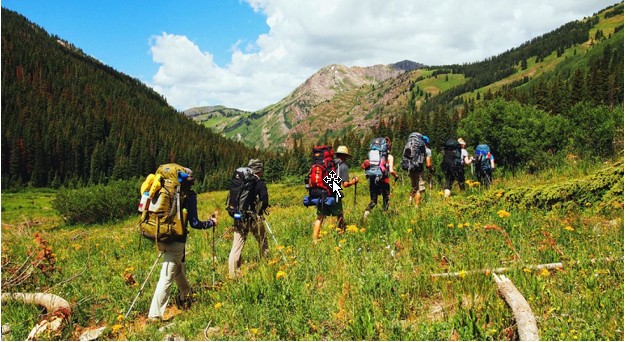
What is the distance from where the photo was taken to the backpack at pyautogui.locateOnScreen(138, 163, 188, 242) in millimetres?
5383

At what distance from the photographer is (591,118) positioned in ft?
95.6

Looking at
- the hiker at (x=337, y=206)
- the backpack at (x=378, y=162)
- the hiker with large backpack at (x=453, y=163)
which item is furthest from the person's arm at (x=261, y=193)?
the hiker with large backpack at (x=453, y=163)

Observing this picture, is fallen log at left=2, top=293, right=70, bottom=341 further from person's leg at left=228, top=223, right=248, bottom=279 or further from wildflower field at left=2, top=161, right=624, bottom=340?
person's leg at left=228, top=223, right=248, bottom=279

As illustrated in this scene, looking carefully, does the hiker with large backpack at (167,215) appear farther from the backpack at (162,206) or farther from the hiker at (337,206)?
the hiker at (337,206)

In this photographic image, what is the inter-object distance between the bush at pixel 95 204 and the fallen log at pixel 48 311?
4993 centimetres

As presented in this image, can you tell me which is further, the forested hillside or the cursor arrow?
the forested hillside

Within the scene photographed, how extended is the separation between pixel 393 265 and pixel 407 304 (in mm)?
1126

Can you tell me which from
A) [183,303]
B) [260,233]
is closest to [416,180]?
[260,233]

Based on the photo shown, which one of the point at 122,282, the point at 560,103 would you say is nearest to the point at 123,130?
the point at 560,103

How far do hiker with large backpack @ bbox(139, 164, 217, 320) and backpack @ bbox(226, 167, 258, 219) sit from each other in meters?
1.12

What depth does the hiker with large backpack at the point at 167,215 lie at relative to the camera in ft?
17.7

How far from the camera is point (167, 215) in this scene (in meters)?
5.41

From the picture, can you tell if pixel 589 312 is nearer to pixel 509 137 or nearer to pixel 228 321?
pixel 228 321

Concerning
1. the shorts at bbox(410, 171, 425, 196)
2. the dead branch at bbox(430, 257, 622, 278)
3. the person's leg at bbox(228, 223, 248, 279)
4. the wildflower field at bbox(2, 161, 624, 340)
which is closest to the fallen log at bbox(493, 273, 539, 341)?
the wildflower field at bbox(2, 161, 624, 340)
